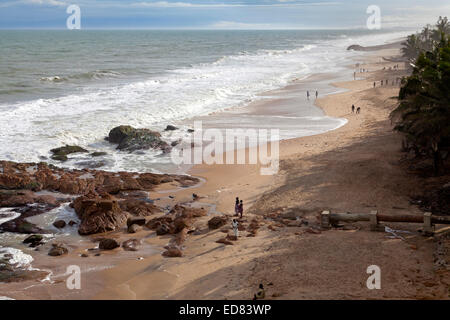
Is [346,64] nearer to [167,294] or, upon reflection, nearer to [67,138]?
[67,138]

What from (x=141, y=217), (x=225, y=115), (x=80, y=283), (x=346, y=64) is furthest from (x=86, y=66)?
(x=80, y=283)

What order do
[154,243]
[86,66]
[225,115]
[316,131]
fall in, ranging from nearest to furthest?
1. [154,243]
2. [316,131]
3. [225,115]
4. [86,66]

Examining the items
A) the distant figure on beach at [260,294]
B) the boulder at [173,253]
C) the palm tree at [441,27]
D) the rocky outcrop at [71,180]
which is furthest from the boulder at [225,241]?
the palm tree at [441,27]

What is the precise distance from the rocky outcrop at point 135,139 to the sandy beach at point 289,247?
4.65m

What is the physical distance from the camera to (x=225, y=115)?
36719 mm

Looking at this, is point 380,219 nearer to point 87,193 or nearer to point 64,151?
point 87,193

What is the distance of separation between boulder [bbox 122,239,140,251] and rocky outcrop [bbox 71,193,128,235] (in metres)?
1.55

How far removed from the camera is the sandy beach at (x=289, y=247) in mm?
11711

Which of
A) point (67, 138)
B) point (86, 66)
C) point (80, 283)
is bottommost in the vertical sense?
point (80, 283)

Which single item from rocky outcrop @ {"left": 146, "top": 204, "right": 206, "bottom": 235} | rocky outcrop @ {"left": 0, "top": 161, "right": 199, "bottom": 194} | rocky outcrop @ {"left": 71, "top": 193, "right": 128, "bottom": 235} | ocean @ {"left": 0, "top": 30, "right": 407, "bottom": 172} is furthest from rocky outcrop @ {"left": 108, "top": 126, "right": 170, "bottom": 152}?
rocky outcrop @ {"left": 146, "top": 204, "right": 206, "bottom": 235}

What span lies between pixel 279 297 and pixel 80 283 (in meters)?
5.51

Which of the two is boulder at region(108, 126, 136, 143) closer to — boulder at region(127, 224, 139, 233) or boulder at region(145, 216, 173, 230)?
boulder at region(145, 216, 173, 230)

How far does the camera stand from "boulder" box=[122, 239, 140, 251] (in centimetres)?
1525
